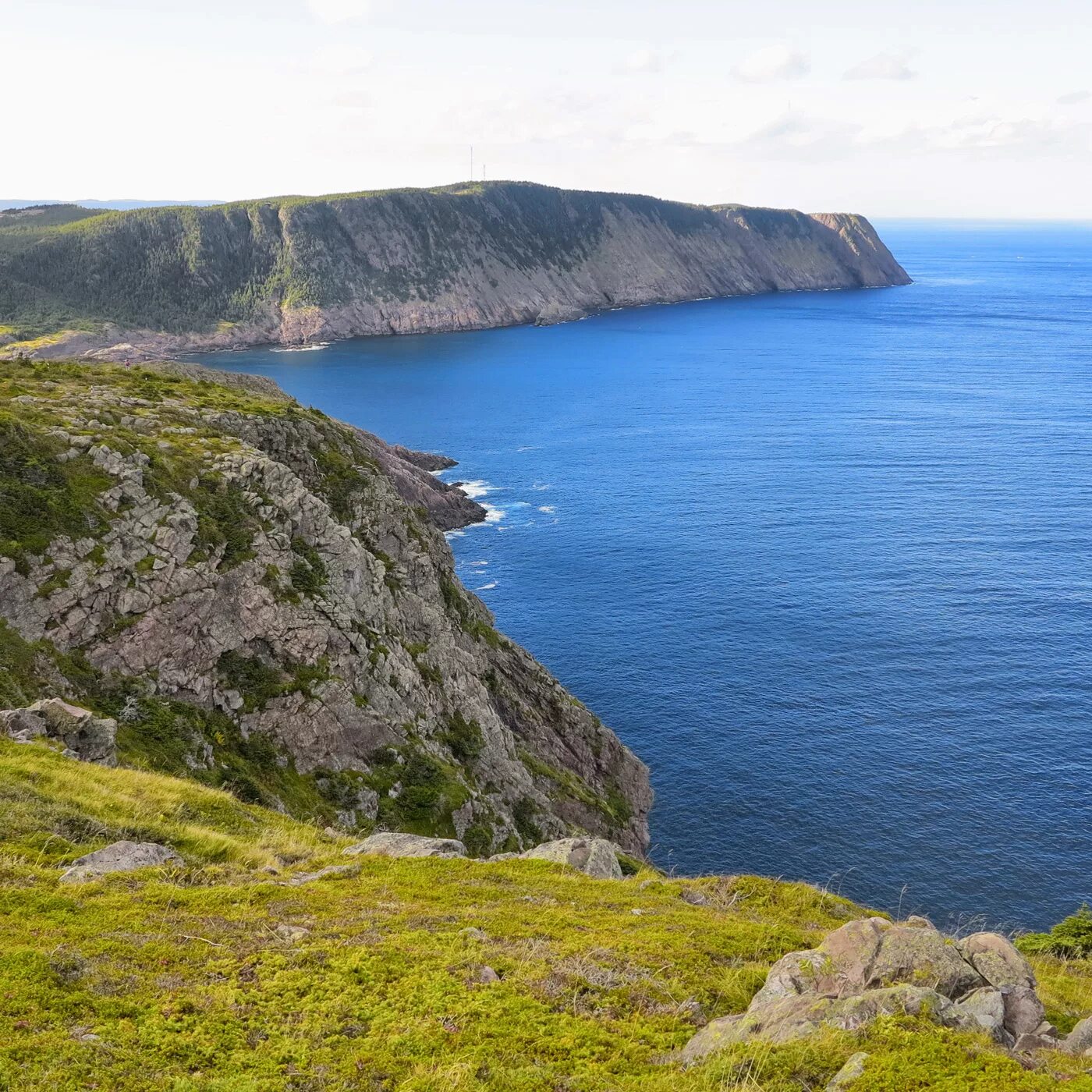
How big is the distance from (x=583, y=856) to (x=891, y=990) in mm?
13767

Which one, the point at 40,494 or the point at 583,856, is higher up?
the point at 40,494

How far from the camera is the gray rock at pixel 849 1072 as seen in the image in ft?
49.0

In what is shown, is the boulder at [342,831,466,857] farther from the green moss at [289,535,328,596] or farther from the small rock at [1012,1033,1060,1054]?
the green moss at [289,535,328,596]

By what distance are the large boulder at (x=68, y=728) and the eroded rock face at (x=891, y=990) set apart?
22.3 m

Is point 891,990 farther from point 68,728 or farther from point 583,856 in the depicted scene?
point 68,728

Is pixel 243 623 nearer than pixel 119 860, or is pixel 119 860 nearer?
pixel 119 860

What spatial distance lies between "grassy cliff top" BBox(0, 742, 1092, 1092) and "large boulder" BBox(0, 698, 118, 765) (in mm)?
3559

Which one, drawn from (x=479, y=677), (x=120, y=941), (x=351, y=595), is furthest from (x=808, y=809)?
(x=120, y=941)

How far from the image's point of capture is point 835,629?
88938 mm

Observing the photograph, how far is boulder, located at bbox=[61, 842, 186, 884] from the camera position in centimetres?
2164

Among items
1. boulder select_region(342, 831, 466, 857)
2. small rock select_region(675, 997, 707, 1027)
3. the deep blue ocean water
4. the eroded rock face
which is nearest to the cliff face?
boulder select_region(342, 831, 466, 857)

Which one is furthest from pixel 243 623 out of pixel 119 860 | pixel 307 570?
pixel 119 860

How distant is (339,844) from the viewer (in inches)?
1124

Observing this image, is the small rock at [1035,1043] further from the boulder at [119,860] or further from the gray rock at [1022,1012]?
the boulder at [119,860]
